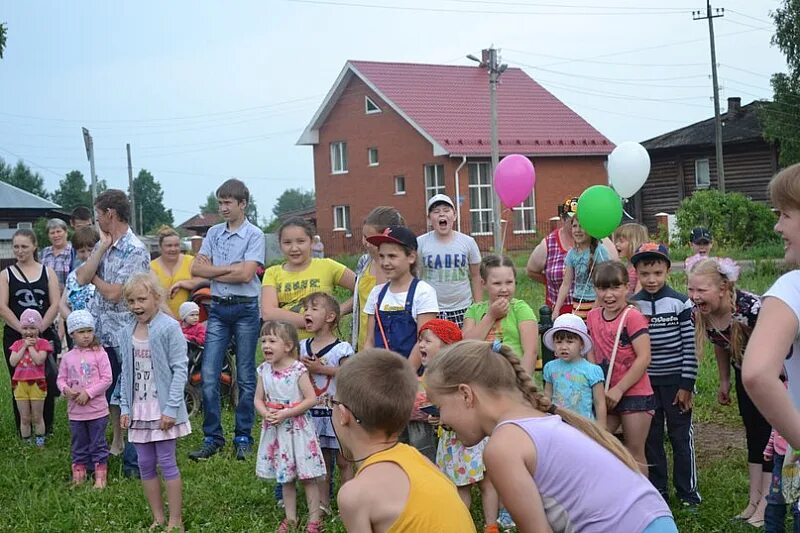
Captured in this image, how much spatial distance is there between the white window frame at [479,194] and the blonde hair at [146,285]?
31.8m

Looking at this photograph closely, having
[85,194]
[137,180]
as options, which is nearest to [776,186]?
[85,194]

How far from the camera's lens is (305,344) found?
6496mm

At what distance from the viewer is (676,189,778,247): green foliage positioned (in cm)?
2866

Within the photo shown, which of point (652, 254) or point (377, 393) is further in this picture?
point (652, 254)

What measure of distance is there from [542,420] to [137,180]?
111203 mm

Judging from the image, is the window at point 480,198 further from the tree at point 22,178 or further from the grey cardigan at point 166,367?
the tree at point 22,178

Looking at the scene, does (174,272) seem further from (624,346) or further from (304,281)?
(624,346)

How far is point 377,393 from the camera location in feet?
11.5

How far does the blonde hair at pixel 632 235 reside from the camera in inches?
291

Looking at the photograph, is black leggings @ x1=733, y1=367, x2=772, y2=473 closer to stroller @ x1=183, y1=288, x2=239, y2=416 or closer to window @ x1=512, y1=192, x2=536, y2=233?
stroller @ x1=183, y1=288, x2=239, y2=416

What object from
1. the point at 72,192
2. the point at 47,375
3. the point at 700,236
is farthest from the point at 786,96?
the point at 72,192

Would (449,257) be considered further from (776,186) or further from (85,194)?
(85,194)

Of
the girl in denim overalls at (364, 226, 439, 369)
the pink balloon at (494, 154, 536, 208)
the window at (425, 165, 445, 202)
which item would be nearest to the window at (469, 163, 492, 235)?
the window at (425, 165, 445, 202)

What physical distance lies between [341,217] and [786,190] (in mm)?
40027
